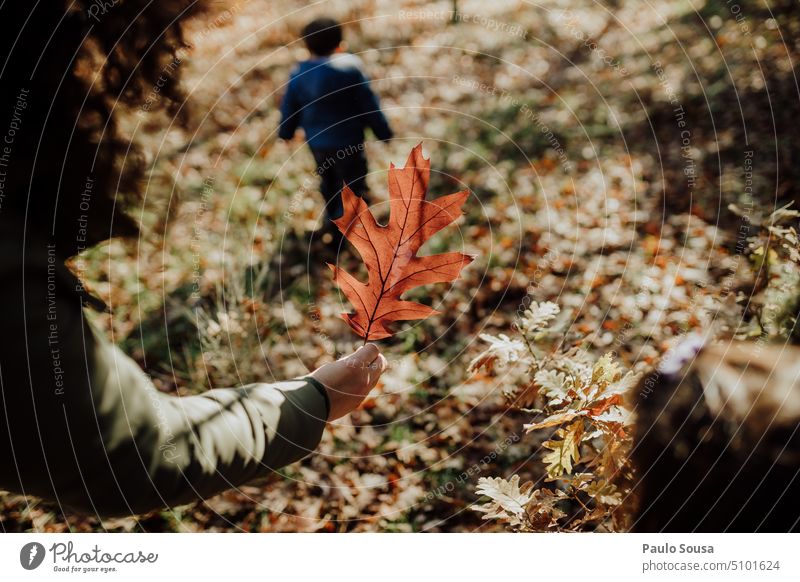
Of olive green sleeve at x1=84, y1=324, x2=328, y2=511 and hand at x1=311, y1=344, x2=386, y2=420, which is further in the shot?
hand at x1=311, y1=344, x2=386, y2=420

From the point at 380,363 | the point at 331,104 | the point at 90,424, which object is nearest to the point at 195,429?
the point at 90,424

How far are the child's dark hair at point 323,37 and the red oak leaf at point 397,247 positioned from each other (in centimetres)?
278

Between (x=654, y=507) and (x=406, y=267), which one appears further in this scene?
(x=406, y=267)

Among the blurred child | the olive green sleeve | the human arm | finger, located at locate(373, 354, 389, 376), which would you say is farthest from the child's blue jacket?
the human arm

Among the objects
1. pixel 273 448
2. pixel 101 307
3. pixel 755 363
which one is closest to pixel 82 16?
pixel 101 307

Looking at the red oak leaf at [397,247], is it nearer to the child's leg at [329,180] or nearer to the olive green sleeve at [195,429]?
the olive green sleeve at [195,429]

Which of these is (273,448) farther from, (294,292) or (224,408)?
(294,292)

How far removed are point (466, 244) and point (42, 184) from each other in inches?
125

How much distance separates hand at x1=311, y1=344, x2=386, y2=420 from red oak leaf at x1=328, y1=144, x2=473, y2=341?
0.08 metres

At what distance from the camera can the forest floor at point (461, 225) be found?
2828 millimetres

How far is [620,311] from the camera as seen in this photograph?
3350mm

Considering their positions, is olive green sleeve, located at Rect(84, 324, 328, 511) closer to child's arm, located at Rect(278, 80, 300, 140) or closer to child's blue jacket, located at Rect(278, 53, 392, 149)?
child's blue jacket, located at Rect(278, 53, 392, 149)

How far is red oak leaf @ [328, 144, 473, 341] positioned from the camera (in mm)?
1208

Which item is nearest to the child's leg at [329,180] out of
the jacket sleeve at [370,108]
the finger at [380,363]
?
the jacket sleeve at [370,108]
